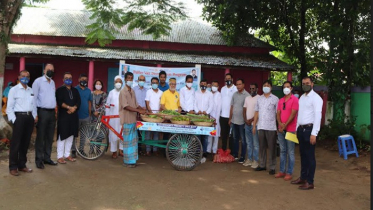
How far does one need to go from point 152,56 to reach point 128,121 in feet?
22.9

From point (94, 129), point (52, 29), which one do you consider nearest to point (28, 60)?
point (52, 29)

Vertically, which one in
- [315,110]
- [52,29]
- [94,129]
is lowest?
[94,129]

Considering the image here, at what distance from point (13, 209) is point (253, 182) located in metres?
3.78

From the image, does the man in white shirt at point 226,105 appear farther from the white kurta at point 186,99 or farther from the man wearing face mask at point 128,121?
the man wearing face mask at point 128,121

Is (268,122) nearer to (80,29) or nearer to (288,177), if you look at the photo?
(288,177)

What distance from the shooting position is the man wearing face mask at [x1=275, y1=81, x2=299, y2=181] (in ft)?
19.8

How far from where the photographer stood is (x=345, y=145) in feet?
29.2

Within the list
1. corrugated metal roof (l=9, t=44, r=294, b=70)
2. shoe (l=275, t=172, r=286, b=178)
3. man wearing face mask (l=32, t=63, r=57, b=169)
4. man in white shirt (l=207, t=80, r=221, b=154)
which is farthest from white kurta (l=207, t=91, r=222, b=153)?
corrugated metal roof (l=9, t=44, r=294, b=70)

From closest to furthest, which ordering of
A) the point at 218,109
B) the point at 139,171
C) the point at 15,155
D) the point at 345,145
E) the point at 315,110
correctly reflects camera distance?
the point at 315,110 < the point at 15,155 < the point at 139,171 < the point at 218,109 < the point at 345,145

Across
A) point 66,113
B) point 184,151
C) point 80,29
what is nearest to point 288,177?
point 184,151

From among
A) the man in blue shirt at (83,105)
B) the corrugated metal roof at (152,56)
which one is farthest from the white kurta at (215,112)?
the corrugated metal roof at (152,56)

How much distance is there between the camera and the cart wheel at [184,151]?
6.80 meters

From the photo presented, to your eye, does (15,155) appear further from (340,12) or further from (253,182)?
(340,12)

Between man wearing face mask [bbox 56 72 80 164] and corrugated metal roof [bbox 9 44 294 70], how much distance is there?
5788 mm
